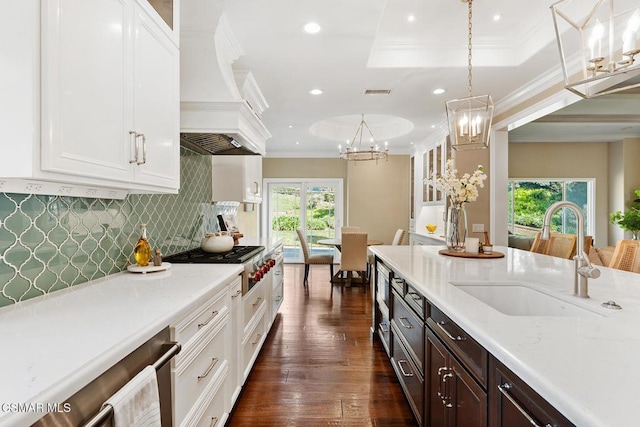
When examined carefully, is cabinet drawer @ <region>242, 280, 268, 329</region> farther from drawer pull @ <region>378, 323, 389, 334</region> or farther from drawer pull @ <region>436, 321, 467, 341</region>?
drawer pull @ <region>436, 321, 467, 341</region>

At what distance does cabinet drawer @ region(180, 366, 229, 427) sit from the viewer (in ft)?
4.80

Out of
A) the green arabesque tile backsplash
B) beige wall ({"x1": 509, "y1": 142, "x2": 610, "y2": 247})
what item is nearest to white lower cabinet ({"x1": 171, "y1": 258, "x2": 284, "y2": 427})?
the green arabesque tile backsplash

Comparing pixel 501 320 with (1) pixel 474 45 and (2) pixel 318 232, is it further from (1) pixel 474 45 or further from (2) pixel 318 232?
(2) pixel 318 232

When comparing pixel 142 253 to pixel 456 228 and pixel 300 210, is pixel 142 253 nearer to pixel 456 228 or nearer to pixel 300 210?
pixel 456 228

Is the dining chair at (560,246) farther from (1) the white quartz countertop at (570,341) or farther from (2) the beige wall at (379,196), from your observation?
(2) the beige wall at (379,196)

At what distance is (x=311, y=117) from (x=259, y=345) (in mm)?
3303

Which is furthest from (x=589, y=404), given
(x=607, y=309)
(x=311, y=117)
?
(x=311, y=117)

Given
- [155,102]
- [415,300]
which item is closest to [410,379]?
[415,300]

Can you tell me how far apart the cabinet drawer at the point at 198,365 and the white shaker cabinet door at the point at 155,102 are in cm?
77

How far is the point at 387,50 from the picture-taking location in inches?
127

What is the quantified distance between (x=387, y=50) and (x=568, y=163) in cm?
596

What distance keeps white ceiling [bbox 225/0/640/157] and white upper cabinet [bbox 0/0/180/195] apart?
1091mm

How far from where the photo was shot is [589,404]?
0.64 metres

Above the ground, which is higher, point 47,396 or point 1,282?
point 1,282
